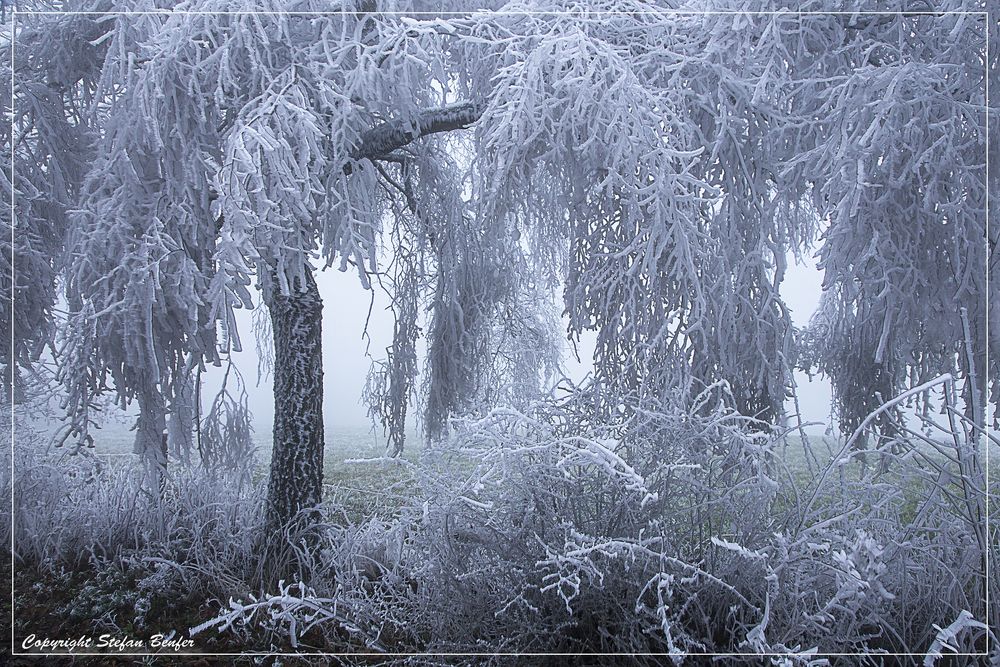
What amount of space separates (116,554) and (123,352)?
81 cm

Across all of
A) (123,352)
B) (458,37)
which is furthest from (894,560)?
(123,352)

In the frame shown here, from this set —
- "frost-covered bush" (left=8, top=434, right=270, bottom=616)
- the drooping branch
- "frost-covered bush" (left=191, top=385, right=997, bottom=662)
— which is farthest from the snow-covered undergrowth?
the drooping branch

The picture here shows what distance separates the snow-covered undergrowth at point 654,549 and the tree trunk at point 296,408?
54cm

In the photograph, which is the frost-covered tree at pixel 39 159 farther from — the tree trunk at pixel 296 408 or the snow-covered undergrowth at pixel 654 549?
the snow-covered undergrowth at pixel 654 549

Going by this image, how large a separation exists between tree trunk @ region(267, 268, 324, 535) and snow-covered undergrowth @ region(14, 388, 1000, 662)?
0.54 m

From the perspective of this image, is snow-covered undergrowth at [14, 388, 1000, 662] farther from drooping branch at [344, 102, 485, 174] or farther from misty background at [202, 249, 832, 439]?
drooping branch at [344, 102, 485, 174]

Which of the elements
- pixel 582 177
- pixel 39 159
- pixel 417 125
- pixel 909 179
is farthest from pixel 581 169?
pixel 39 159

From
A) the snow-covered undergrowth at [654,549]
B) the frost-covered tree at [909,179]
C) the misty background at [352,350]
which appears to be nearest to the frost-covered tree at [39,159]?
the misty background at [352,350]

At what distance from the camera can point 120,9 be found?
9.14 ft

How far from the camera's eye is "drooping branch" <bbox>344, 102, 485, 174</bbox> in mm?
2973

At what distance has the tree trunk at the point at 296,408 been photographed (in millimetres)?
2936

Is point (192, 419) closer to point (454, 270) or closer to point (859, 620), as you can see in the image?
point (454, 270)

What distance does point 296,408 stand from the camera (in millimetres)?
2945

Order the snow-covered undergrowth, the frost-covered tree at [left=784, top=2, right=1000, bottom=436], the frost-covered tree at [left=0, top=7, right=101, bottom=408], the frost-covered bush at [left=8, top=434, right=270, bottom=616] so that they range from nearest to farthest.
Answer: the snow-covered undergrowth < the frost-covered tree at [left=784, top=2, right=1000, bottom=436] < the frost-covered bush at [left=8, top=434, right=270, bottom=616] < the frost-covered tree at [left=0, top=7, right=101, bottom=408]
